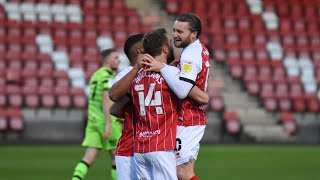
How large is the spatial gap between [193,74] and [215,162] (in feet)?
26.2

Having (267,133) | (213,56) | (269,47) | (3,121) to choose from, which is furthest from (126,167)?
(269,47)

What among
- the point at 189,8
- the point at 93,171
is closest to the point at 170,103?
the point at 93,171

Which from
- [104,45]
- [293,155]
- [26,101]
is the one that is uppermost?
[104,45]

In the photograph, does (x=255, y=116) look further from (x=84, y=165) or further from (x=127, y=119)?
(x=127, y=119)

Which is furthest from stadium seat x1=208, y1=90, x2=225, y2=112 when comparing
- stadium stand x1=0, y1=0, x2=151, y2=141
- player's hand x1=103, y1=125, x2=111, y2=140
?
player's hand x1=103, y1=125, x2=111, y2=140

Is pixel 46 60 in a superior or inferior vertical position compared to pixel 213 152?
superior

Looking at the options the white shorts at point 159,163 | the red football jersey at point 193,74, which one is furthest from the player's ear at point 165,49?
the white shorts at point 159,163

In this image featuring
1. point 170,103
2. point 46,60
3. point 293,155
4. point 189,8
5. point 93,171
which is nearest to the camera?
point 170,103

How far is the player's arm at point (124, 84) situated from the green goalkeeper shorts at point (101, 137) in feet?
12.3

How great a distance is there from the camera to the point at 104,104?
30.5ft

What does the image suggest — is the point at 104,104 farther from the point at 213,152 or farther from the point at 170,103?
the point at 213,152

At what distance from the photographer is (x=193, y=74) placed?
5895 mm

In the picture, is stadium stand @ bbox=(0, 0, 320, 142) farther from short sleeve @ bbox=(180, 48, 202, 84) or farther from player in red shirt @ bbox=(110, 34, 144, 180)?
short sleeve @ bbox=(180, 48, 202, 84)

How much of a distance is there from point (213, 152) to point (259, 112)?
426 centimetres
